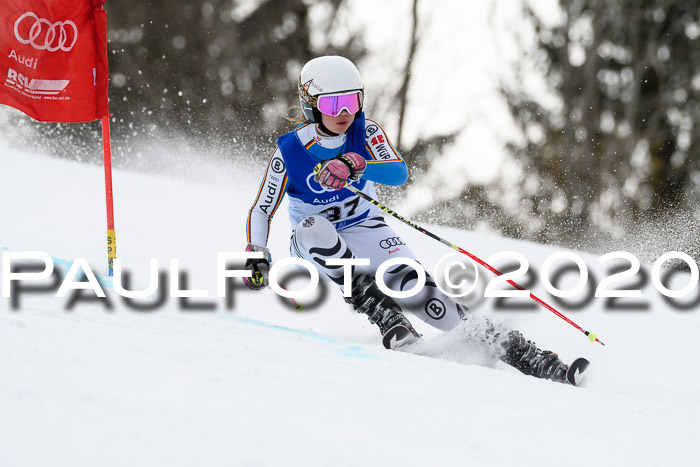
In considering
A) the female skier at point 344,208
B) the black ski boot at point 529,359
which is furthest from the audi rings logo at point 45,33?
the black ski boot at point 529,359

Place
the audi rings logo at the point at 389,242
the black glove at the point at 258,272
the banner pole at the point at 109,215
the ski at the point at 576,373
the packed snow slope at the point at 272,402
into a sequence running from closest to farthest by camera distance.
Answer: the packed snow slope at the point at 272,402 → the ski at the point at 576,373 → the black glove at the point at 258,272 → the audi rings logo at the point at 389,242 → the banner pole at the point at 109,215

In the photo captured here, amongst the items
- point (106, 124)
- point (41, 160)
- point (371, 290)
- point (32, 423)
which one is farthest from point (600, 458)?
point (41, 160)

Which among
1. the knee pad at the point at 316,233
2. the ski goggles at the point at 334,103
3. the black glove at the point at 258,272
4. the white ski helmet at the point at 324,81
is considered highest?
the white ski helmet at the point at 324,81

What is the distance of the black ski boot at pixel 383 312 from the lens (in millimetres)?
3365

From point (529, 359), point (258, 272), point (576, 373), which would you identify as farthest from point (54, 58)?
point (576, 373)

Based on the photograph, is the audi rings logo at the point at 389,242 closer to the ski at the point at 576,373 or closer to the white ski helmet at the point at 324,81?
the white ski helmet at the point at 324,81

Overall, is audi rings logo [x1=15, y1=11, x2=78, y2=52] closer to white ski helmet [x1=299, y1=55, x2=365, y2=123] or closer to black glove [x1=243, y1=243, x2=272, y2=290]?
white ski helmet [x1=299, y1=55, x2=365, y2=123]

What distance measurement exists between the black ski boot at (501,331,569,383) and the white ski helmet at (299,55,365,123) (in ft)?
4.25

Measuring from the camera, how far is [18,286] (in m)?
3.15

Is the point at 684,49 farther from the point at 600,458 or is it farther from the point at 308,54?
the point at 600,458

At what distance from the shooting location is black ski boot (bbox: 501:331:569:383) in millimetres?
3307

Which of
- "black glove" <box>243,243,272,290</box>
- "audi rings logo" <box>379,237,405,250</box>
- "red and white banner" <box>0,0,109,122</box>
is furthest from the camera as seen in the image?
"red and white banner" <box>0,0,109,122</box>

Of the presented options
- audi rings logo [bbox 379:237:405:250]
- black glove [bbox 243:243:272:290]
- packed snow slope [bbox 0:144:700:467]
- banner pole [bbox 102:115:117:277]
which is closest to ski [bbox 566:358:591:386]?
packed snow slope [bbox 0:144:700:467]

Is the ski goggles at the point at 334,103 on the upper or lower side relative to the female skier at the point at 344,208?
upper
